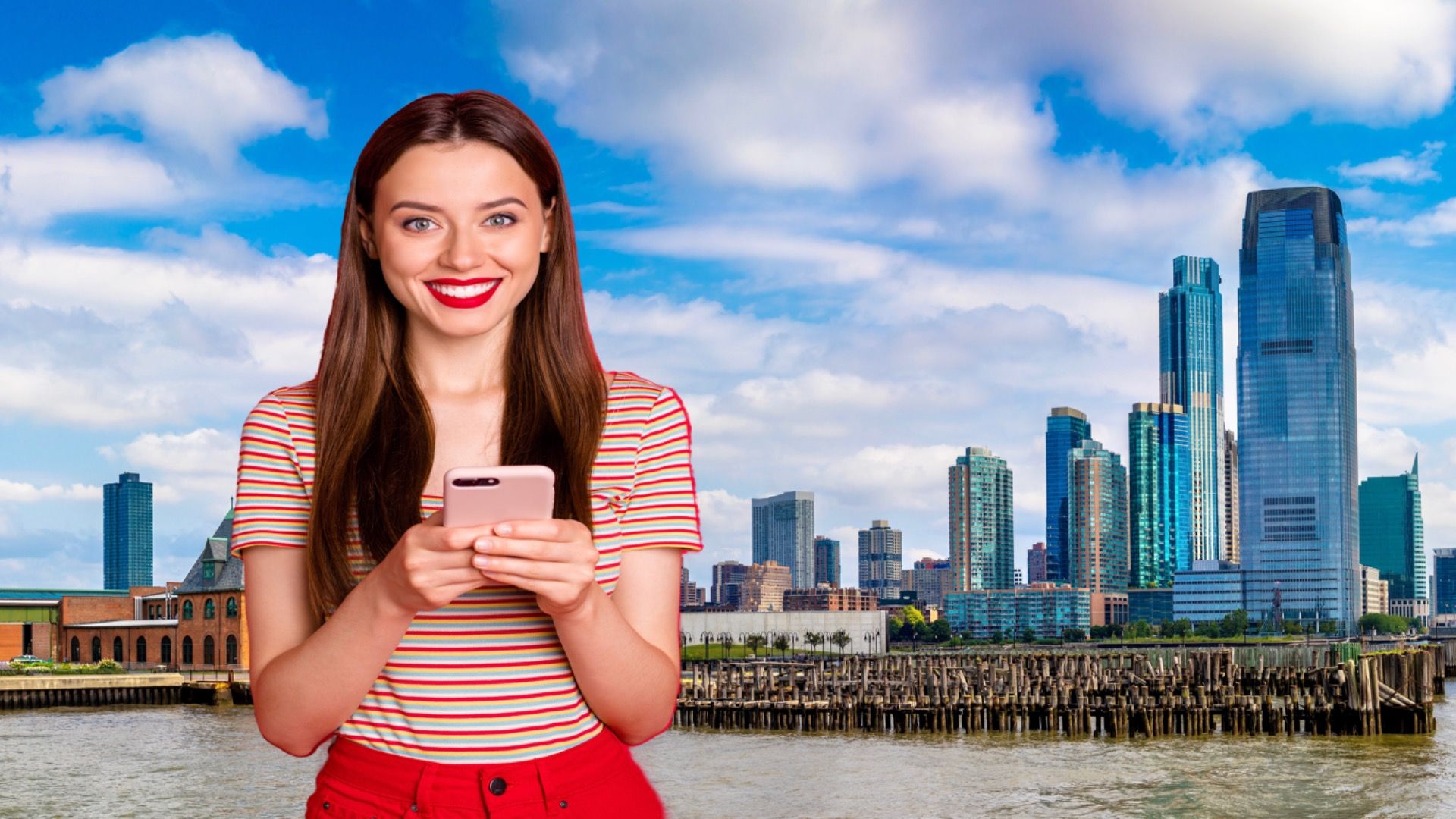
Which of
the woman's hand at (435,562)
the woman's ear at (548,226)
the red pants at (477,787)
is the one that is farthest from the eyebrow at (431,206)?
the red pants at (477,787)

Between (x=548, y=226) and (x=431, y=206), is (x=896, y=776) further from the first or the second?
(x=431, y=206)

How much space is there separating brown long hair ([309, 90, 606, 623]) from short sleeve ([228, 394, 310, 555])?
73mm

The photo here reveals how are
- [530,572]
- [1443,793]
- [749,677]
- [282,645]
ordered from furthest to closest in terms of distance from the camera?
[749,677]
[1443,793]
[282,645]
[530,572]

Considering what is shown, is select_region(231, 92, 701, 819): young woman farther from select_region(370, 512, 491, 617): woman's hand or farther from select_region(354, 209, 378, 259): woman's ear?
select_region(370, 512, 491, 617): woman's hand

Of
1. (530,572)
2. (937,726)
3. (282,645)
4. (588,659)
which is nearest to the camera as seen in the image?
(530,572)

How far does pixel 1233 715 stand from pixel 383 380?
48.1 m

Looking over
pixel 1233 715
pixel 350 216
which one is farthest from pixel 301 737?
pixel 1233 715

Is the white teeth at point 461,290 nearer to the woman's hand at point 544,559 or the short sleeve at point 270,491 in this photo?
the short sleeve at point 270,491

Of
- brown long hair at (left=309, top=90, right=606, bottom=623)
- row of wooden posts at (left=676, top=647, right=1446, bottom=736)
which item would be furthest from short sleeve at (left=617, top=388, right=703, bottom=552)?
row of wooden posts at (left=676, top=647, right=1446, bottom=736)

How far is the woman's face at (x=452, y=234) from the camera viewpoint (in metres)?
2.28

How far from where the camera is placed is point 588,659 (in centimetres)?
212

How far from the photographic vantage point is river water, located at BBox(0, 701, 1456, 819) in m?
31.1

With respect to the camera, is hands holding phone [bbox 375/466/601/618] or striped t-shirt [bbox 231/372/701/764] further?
striped t-shirt [bbox 231/372/701/764]

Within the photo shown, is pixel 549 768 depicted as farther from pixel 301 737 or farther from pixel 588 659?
pixel 301 737
